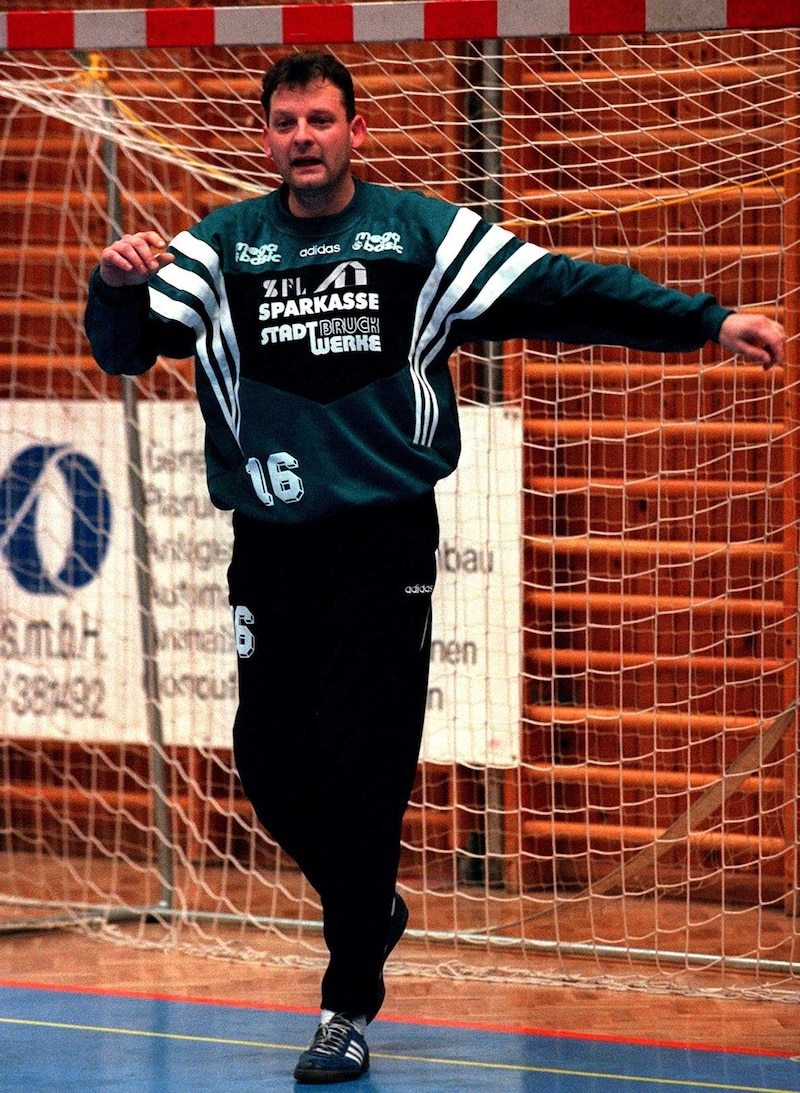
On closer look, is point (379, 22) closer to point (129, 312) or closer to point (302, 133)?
point (302, 133)

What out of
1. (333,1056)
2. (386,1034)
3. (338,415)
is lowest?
(386,1034)

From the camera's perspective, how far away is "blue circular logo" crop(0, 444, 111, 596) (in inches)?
232

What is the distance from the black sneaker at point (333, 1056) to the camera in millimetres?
3490

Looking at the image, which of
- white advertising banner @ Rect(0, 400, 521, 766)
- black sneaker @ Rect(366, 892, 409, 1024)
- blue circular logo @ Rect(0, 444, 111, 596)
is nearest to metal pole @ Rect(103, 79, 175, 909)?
white advertising banner @ Rect(0, 400, 521, 766)

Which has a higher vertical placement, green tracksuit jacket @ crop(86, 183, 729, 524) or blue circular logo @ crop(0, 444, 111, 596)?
green tracksuit jacket @ crop(86, 183, 729, 524)

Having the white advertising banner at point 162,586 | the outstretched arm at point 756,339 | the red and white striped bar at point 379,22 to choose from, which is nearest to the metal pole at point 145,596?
the white advertising banner at point 162,586

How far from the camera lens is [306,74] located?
3391mm

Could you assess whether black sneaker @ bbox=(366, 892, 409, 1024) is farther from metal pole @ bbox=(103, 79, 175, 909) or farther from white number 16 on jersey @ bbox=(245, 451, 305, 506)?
metal pole @ bbox=(103, 79, 175, 909)

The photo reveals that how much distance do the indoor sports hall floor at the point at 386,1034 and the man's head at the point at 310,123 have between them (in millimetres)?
1759

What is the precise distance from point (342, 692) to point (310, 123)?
1.08 metres

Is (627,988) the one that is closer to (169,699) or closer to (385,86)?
(169,699)

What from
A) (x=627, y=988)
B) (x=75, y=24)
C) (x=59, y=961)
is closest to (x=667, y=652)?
(x=627, y=988)

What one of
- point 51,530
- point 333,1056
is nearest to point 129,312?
point 333,1056

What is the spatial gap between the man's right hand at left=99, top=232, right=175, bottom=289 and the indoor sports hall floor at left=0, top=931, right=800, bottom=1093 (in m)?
1.57
